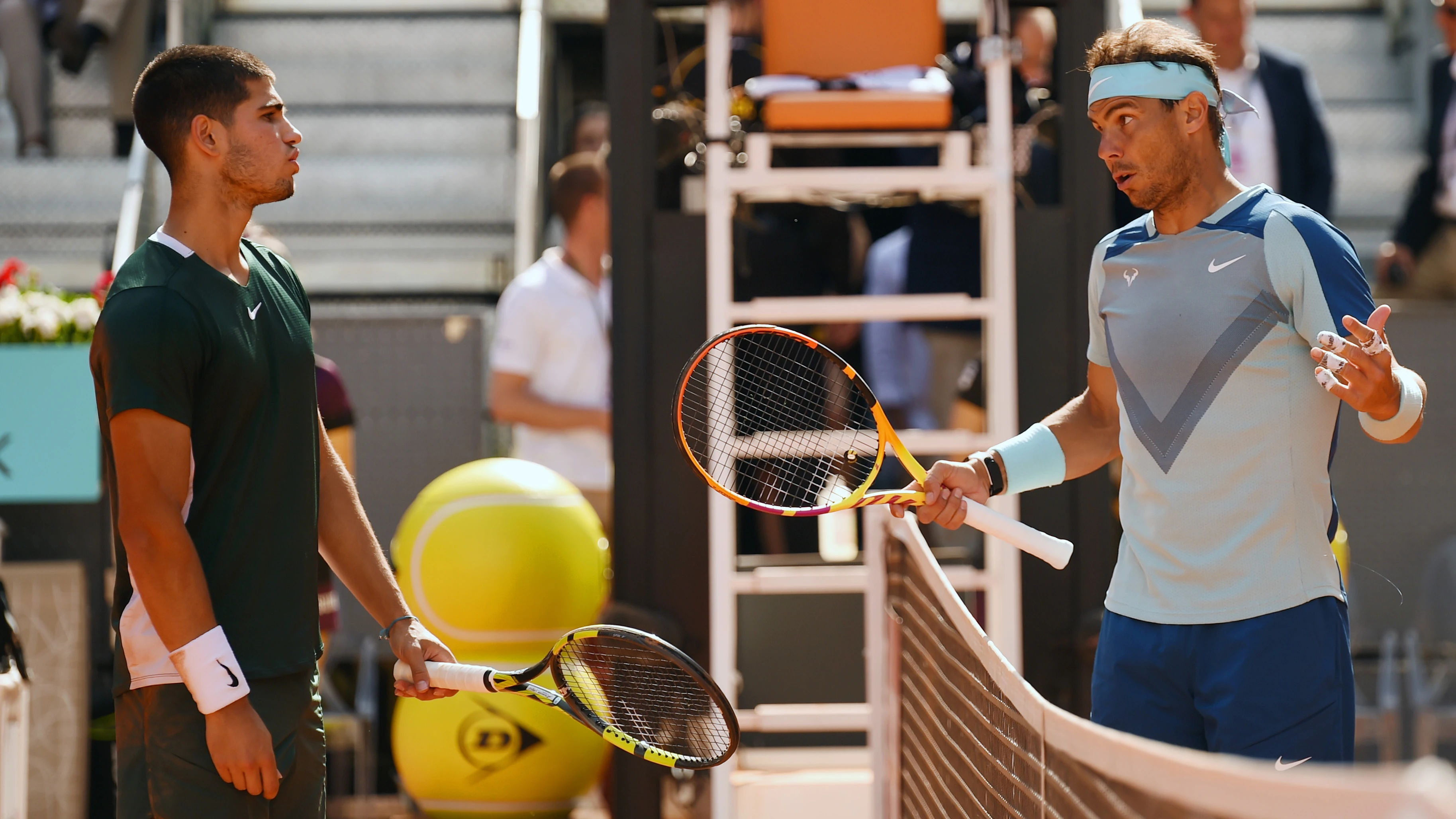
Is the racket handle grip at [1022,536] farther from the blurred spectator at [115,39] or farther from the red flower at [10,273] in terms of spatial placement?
the blurred spectator at [115,39]

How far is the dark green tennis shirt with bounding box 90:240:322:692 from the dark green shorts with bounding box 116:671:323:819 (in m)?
0.05

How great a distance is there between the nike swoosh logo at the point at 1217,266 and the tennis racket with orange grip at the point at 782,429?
0.57 metres

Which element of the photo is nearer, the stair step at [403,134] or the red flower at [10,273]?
the red flower at [10,273]

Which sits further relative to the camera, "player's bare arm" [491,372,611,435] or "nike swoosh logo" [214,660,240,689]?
"player's bare arm" [491,372,611,435]

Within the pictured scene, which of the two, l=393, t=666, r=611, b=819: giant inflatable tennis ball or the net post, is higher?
the net post

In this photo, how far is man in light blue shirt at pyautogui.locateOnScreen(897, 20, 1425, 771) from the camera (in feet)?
8.39

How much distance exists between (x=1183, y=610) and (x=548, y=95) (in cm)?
694

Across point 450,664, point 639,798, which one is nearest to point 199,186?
point 450,664

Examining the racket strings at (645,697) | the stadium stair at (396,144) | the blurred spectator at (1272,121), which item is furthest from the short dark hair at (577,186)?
the racket strings at (645,697)

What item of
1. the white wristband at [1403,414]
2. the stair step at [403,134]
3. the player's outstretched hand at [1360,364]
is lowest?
the white wristband at [1403,414]

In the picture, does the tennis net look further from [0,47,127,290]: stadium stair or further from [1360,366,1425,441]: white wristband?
[0,47,127,290]: stadium stair

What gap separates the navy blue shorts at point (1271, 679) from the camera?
2553 mm

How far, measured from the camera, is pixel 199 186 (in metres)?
2.58

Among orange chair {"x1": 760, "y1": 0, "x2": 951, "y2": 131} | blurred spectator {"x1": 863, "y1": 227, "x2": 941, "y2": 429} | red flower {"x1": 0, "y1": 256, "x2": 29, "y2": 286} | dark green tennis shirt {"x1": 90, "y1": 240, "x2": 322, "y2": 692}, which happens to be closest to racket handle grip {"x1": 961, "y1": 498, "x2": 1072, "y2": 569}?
dark green tennis shirt {"x1": 90, "y1": 240, "x2": 322, "y2": 692}
